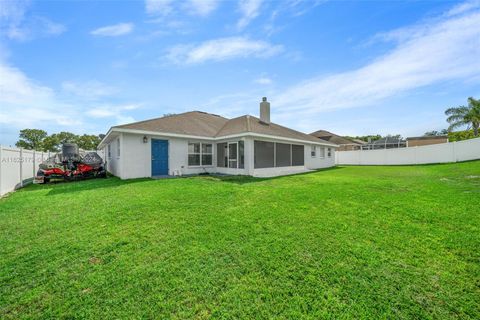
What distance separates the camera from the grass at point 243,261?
2.22 metres

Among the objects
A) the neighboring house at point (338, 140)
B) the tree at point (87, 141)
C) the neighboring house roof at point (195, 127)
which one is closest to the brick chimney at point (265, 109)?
the neighboring house roof at point (195, 127)

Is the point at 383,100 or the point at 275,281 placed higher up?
the point at 383,100

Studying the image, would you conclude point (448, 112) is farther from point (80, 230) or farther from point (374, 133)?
point (80, 230)

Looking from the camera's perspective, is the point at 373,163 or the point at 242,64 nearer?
the point at 242,64

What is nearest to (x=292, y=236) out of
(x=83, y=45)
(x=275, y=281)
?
(x=275, y=281)

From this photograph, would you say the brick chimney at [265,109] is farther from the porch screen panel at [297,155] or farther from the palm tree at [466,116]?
the palm tree at [466,116]

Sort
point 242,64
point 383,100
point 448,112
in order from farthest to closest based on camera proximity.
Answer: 1. point 448,112
2. point 383,100
3. point 242,64

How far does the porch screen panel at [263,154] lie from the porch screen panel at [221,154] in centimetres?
216

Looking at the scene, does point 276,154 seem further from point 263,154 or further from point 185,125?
point 185,125

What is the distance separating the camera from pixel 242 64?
39.2 feet

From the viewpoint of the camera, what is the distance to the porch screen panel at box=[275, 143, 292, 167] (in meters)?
13.8

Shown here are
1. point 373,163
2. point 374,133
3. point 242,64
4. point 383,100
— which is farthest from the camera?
point 374,133

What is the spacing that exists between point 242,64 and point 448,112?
31020 millimetres

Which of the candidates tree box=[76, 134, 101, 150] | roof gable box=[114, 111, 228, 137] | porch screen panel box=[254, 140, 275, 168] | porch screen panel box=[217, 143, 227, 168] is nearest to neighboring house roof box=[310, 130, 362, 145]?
roof gable box=[114, 111, 228, 137]
